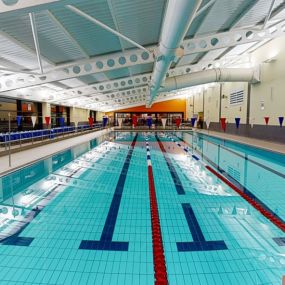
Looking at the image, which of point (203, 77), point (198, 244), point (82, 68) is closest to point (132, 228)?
point (198, 244)

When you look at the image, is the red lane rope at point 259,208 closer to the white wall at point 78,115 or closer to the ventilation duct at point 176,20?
the ventilation duct at point 176,20

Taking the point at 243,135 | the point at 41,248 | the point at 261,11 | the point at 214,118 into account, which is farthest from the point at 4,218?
the point at 214,118

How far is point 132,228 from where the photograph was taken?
3105mm

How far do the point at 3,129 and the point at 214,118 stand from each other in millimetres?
15140

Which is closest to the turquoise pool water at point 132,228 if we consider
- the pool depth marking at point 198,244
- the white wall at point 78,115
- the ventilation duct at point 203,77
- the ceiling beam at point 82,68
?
the pool depth marking at point 198,244

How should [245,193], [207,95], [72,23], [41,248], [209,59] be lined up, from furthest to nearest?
[207,95] < [209,59] < [72,23] < [245,193] < [41,248]

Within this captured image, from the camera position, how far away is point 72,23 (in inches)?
216

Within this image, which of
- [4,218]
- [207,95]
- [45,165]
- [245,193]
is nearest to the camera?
[4,218]

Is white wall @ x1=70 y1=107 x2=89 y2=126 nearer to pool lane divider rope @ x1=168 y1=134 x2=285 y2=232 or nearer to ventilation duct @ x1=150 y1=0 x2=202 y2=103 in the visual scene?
ventilation duct @ x1=150 y1=0 x2=202 y2=103

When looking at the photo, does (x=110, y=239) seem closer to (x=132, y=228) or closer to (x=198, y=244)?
(x=132, y=228)

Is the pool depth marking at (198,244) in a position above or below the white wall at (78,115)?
below

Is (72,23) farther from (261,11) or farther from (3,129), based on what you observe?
(3,129)

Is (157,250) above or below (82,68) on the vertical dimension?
below

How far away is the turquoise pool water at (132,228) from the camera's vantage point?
2211 millimetres
